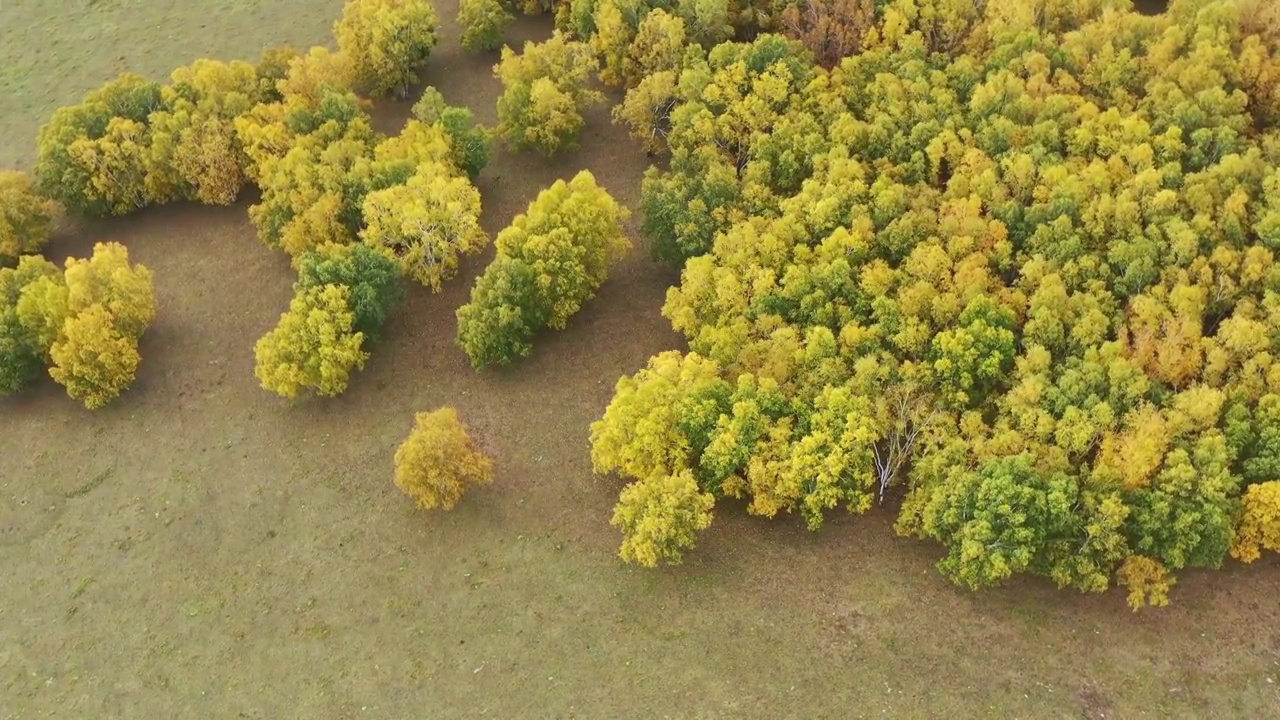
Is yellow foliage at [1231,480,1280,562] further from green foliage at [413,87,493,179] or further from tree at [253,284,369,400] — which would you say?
green foliage at [413,87,493,179]

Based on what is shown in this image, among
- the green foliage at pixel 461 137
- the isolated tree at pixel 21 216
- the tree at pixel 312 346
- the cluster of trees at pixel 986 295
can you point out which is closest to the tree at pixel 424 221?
the green foliage at pixel 461 137

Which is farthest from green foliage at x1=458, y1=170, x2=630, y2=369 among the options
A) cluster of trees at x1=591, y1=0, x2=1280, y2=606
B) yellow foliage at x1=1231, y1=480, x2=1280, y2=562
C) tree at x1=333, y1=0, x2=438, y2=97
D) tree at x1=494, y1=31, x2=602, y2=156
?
yellow foliage at x1=1231, y1=480, x2=1280, y2=562

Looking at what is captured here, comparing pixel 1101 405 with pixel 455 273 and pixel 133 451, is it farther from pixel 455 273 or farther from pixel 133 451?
pixel 133 451

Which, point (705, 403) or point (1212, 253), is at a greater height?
point (1212, 253)

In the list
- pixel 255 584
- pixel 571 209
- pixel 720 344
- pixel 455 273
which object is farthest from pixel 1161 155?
pixel 255 584

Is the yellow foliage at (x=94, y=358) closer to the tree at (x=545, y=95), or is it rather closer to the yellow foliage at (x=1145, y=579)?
the tree at (x=545, y=95)

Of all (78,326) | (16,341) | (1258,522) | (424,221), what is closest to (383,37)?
(424,221)
